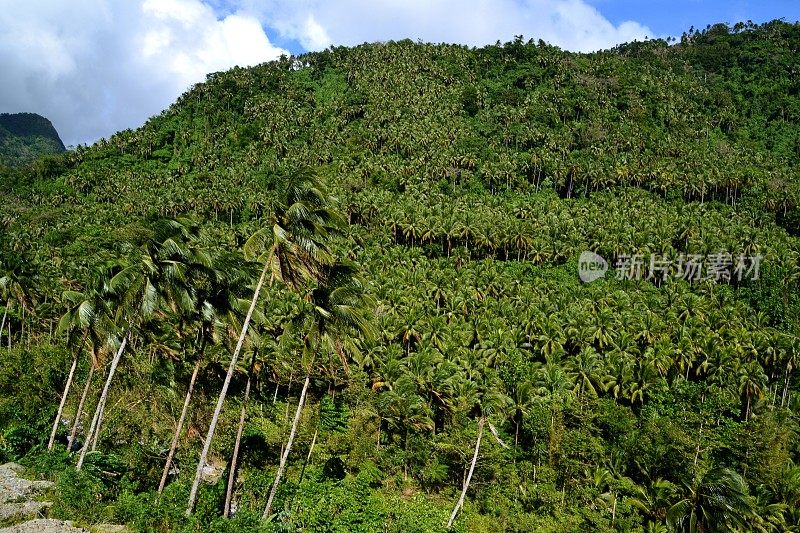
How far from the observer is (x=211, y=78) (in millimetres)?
169750

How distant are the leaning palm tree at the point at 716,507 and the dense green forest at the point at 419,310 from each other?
0.45 ft

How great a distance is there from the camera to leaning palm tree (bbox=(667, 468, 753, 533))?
81.5 ft

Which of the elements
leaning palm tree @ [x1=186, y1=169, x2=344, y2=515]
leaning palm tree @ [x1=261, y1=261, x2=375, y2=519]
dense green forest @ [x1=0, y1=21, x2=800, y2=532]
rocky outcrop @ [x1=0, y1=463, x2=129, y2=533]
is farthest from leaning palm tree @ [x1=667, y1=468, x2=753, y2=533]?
rocky outcrop @ [x1=0, y1=463, x2=129, y2=533]

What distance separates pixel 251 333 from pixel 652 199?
9912 centimetres

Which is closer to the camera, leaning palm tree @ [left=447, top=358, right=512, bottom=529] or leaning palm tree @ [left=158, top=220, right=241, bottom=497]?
leaning palm tree @ [left=158, top=220, right=241, bottom=497]

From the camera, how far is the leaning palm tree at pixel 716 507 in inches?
977

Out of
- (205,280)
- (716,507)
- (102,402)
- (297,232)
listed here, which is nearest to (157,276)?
(205,280)

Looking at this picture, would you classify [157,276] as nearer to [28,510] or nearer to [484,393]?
[28,510]

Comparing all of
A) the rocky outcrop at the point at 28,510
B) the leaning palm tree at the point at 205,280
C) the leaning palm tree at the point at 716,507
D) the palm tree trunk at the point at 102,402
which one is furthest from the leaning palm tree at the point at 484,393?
the rocky outcrop at the point at 28,510

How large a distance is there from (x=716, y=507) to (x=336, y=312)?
2065 centimetres

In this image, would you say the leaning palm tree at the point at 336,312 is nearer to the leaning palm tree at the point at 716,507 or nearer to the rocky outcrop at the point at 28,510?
the rocky outcrop at the point at 28,510

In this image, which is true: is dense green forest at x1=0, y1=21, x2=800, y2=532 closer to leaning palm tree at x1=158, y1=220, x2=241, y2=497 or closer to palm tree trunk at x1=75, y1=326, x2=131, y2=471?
leaning palm tree at x1=158, y1=220, x2=241, y2=497

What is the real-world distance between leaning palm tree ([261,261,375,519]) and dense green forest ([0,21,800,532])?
13cm

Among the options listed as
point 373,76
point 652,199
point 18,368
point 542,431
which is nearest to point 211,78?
point 373,76
